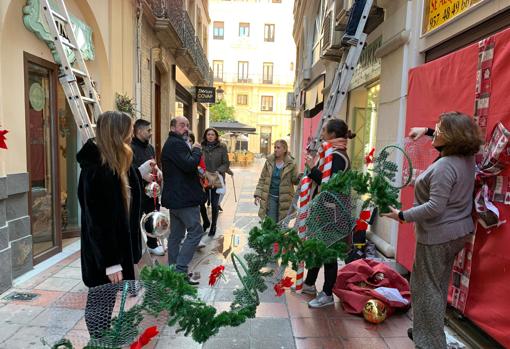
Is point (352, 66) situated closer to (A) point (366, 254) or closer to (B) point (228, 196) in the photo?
(A) point (366, 254)

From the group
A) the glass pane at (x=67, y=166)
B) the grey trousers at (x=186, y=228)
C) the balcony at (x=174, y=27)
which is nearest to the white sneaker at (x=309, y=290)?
the grey trousers at (x=186, y=228)

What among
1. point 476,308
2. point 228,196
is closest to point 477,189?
point 476,308

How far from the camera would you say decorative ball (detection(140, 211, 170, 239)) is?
4301mm

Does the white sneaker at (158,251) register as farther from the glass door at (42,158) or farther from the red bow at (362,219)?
the red bow at (362,219)

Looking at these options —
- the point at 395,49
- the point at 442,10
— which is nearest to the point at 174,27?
the point at 395,49

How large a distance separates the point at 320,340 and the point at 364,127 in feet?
16.3

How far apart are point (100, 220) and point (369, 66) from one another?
5331mm

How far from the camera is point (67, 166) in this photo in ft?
19.8

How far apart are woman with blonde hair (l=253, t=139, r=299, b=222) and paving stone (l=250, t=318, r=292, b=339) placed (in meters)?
1.55

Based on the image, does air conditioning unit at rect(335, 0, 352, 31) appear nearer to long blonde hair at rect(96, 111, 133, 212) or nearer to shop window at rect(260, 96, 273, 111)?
long blonde hair at rect(96, 111, 133, 212)

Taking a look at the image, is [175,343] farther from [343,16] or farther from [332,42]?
[332,42]

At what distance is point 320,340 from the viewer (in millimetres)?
3324

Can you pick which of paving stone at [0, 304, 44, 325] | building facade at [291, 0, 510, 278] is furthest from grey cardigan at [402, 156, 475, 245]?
paving stone at [0, 304, 44, 325]

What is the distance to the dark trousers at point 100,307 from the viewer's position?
7.48 feet
